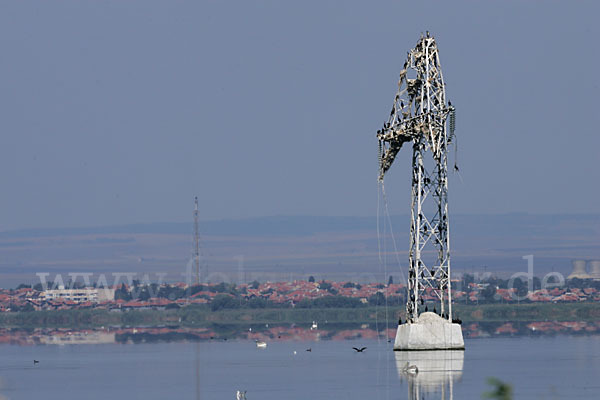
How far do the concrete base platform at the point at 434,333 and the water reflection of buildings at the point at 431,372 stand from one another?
27.2 inches

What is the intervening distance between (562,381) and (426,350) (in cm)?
1271

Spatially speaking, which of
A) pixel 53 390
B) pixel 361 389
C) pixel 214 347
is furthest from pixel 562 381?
pixel 214 347

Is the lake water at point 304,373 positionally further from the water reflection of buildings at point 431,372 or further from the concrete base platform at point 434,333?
the concrete base platform at point 434,333

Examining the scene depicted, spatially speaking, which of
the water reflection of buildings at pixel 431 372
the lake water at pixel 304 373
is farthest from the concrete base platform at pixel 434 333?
the lake water at pixel 304 373

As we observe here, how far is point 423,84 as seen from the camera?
85.2m

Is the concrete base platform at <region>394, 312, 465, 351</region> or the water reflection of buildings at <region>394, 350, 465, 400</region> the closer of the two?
the water reflection of buildings at <region>394, 350, 465, 400</region>

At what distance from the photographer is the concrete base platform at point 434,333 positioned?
84.1m

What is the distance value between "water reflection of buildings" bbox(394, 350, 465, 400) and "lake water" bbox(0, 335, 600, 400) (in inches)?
2.4

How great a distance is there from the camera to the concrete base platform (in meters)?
84.1

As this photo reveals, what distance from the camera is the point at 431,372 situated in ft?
246

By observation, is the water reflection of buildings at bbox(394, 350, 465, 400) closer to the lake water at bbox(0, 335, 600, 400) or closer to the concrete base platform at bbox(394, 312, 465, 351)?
the lake water at bbox(0, 335, 600, 400)

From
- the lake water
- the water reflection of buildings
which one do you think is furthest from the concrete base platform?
the lake water

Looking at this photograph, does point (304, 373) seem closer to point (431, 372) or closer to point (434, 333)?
point (434, 333)

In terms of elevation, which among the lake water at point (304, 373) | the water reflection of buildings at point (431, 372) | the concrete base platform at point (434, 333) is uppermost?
the concrete base platform at point (434, 333)
